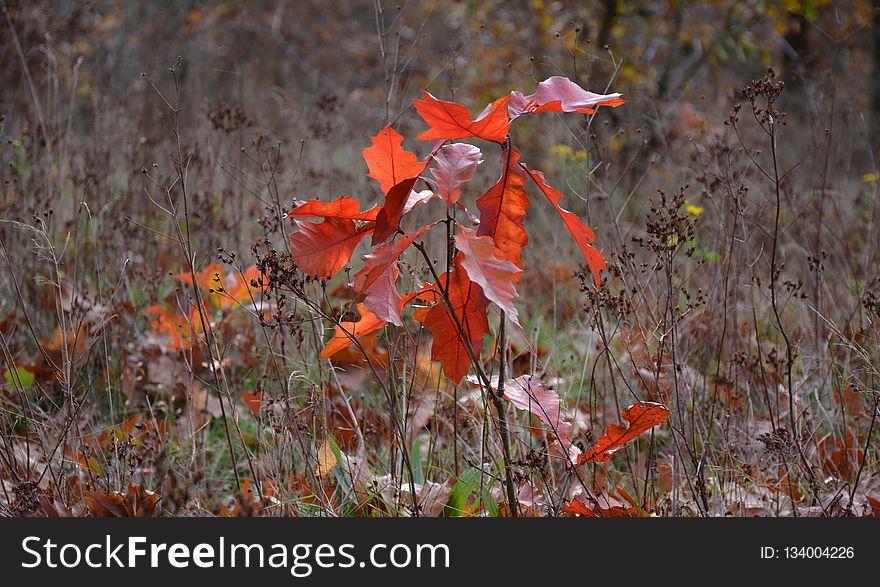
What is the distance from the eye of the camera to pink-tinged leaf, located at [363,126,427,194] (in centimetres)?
160

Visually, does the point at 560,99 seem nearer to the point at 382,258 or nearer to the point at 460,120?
the point at 460,120

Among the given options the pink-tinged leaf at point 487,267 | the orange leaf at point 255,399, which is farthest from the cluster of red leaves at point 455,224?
the orange leaf at point 255,399

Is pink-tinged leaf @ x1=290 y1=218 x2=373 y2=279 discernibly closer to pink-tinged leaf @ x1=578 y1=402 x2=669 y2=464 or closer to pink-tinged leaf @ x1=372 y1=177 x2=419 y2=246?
pink-tinged leaf @ x1=372 y1=177 x2=419 y2=246

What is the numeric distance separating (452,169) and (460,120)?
0.09 m

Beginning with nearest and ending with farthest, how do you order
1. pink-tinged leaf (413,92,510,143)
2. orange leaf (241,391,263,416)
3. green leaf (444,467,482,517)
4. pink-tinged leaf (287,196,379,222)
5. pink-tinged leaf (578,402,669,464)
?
pink-tinged leaf (413,92,510,143) → pink-tinged leaf (287,196,379,222) → pink-tinged leaf (578,402,669,464) → green leaf (444,467,482,517) → orange leaf (241,391,263,416)

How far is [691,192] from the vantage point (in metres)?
4.29

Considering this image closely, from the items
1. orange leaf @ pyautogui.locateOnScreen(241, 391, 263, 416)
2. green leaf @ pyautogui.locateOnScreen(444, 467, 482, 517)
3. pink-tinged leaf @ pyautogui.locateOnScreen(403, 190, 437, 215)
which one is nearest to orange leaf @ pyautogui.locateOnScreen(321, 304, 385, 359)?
pink-tinged leaf @ pyautogui.locateOnScreen(403, 190, 437, 215)

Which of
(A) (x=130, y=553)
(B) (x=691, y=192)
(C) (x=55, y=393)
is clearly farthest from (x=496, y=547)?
(B) (x=691, y=192)

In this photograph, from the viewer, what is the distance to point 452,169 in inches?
59.9

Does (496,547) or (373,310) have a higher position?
(373,310)

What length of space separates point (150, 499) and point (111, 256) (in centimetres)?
159

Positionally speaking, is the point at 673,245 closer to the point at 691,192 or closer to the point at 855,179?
the point at 691,192

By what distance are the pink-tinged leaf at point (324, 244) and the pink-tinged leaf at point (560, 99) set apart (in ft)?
1.22

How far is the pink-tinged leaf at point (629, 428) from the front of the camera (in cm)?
165
